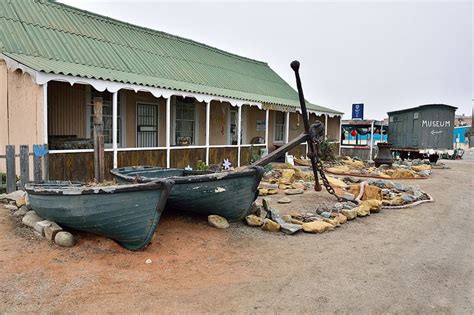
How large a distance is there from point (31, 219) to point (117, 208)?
2104mm

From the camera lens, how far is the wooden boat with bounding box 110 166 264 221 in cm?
623

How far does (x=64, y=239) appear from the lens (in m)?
5.40

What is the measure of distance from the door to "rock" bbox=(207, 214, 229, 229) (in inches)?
271

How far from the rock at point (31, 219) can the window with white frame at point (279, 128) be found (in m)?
14.4

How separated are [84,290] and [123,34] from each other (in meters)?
12.3

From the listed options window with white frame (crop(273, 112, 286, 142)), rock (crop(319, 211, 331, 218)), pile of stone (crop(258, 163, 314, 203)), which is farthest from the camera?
window with white frame (crop(273, 112, 286, 142))

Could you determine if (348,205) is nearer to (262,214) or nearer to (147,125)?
(262,214)

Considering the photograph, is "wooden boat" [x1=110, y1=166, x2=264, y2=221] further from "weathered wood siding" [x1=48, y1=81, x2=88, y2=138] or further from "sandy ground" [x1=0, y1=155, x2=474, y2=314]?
"weathered wood siding" [x1=48, y1=81, x2=88, y2=138]

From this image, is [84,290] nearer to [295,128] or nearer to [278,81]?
[295,128]

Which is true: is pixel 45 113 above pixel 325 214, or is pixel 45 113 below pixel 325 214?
above

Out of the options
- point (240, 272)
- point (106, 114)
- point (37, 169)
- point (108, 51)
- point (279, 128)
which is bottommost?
point (240, 272)

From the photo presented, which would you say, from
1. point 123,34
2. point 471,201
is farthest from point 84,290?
point 123,34

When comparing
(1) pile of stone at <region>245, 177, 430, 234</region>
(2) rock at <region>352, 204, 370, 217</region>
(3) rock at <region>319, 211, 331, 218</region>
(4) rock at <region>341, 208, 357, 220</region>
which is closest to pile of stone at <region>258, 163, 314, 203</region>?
(1) pile of stone at <region>245, 177, 430, 234</region>

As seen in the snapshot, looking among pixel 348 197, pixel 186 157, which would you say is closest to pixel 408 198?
pixel 348 197
